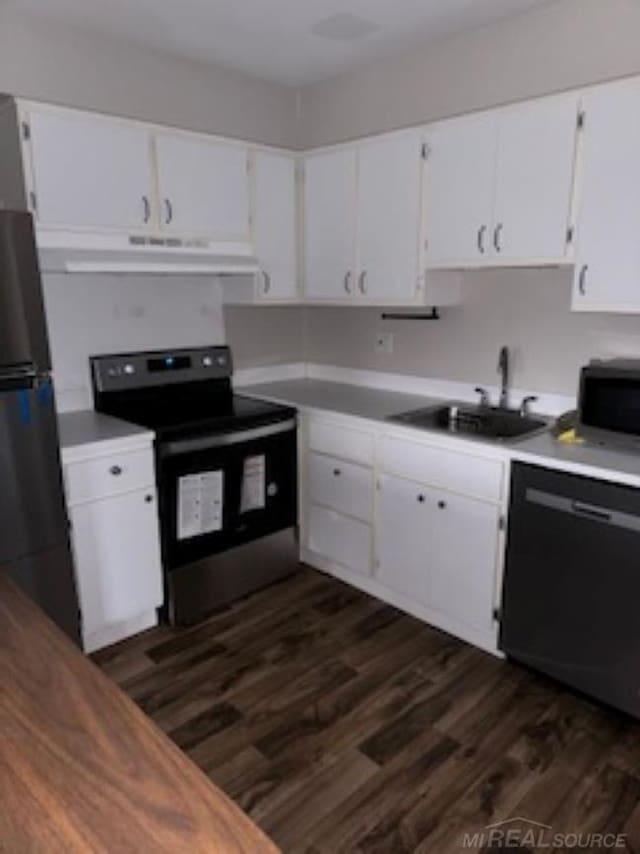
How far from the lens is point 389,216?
2.92 m

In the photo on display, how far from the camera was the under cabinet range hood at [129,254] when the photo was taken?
2408 mm

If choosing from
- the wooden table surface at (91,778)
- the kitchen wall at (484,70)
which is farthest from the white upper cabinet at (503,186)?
the wooden table surface at (91,778)

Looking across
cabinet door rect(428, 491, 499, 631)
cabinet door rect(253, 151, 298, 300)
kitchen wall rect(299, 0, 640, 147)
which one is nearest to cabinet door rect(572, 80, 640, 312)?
kitchen wall rect(299, 0, 640, 147)

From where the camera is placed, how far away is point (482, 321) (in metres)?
2.94

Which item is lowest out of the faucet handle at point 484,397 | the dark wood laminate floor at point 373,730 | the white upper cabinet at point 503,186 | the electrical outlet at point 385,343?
the dark wood laminate floor at point 373,730

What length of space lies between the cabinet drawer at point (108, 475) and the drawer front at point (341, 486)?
872 mm

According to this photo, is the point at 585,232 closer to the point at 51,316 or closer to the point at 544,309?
the point at 544,309

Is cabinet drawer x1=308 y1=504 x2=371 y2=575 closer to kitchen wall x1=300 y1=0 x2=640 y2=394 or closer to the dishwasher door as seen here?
the dishwasher door

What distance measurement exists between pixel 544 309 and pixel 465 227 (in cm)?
51

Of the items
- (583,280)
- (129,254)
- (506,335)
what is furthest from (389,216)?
(129,254)

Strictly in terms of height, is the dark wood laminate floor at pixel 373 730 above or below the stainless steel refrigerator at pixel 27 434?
below

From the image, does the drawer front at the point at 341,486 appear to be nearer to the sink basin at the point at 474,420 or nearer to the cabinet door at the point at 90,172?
the sink basin at the point at 474,420

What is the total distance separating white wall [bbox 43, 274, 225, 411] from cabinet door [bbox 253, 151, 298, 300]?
13.6 inches

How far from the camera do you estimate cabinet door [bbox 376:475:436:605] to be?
2652 mm
